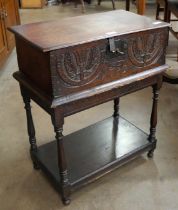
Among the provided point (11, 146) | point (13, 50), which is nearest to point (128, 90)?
point (11, 146)

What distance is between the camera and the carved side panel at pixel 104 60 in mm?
1167

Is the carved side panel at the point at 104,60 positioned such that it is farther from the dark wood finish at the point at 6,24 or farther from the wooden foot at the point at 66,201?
the dark wood finish at the point at 6,24

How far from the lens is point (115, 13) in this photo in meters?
1.59

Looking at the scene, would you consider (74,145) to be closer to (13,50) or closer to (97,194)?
(97,194)

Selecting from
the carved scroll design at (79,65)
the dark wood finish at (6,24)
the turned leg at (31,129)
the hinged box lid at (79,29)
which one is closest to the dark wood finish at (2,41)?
the dark wood finish at (6,24)

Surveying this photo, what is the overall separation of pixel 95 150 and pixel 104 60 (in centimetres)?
61

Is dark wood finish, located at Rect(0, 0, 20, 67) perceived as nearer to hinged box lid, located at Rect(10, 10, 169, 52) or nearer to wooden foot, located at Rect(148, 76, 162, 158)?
hinged box lid, located at Rect(10, 10, 169, 52)

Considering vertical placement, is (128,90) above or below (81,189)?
above

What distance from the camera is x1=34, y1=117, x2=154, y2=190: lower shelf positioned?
1544 millimetres

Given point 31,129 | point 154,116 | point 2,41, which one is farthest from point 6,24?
point 154,116

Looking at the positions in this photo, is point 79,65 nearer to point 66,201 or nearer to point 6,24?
point 66,201

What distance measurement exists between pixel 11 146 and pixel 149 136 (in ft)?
2.77

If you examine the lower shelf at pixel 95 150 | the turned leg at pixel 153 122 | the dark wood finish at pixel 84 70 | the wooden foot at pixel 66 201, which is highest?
the dark wood finish at pixel 84 70

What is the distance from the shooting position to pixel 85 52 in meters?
1.20
